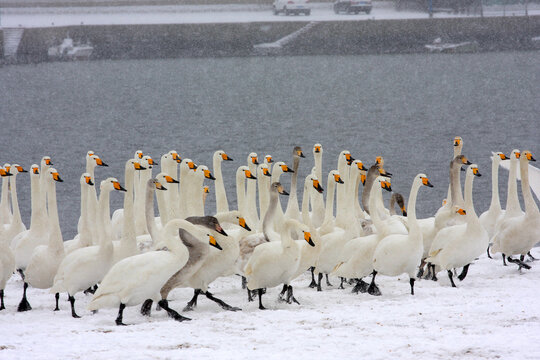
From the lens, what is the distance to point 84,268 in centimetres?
1009

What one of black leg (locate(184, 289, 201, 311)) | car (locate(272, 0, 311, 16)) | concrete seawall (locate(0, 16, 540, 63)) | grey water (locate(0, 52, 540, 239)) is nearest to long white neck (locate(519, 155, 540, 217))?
black leg (locate(184, 289, 201, 311))

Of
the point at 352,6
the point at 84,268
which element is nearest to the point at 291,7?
the point at 352,6

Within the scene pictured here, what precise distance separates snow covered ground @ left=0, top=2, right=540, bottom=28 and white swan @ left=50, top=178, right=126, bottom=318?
9055cm

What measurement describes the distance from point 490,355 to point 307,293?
14.0 ft

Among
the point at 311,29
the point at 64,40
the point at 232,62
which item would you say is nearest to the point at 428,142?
the point at 311,29

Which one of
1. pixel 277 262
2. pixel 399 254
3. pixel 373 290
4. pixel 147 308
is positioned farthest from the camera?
pixel 373 290

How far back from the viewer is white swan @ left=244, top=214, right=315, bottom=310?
10188 mm

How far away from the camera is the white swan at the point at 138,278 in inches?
361

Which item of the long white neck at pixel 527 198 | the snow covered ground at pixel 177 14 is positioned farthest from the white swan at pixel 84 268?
the snow covered ground at pixel 177 14

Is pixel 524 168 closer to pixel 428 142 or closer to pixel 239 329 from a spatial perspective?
pixel 239 329

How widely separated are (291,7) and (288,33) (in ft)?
20.4

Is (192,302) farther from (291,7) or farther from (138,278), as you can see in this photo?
(291,7)

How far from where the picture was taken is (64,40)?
101 metres

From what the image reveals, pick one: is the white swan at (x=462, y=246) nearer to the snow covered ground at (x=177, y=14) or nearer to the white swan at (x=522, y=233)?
the white swan at (x=522, y=233)
